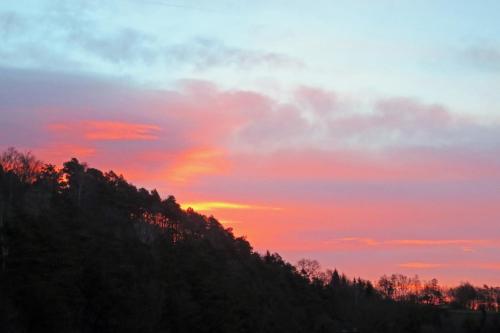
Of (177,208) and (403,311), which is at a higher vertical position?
(177,208)

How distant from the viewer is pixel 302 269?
541 ft

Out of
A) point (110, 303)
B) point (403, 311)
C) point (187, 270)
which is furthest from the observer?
point (403, 311)

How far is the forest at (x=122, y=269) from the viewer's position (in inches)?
2051

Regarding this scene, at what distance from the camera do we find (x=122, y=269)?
65.2 m

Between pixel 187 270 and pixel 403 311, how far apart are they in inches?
3775

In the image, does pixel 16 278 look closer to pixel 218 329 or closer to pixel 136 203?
pixel 218 329

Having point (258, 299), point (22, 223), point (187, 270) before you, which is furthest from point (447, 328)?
point (22, 223)

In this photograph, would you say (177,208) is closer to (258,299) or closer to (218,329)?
(258,299)

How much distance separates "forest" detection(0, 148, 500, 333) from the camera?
5209cm

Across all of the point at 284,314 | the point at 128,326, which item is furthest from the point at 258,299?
the point at 128,326

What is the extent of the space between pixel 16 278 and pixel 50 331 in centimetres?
470

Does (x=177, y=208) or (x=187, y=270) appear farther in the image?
(x=177, y=208)

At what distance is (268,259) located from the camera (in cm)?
14988

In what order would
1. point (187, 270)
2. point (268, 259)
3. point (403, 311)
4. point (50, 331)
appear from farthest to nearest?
point (403, 311) → point (268, 259) → point (187, 270) → point (50, 331)
